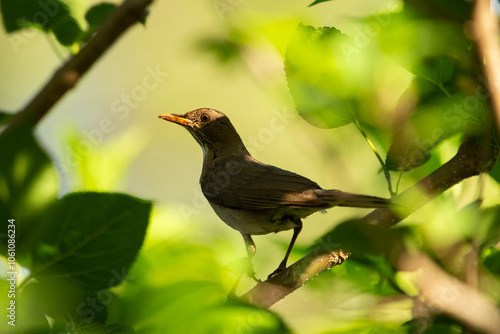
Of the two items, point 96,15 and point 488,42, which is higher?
point 96,15

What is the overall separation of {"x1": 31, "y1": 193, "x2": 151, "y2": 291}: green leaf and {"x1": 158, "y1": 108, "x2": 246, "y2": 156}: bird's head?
4018mm

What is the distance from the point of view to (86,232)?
0.98 m

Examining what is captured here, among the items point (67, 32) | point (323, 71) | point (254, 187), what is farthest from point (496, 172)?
point (254, 187)

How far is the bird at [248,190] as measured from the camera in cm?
299

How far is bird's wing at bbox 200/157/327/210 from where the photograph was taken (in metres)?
3.11

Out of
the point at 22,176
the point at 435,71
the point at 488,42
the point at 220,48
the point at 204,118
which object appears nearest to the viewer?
the point at 22,176

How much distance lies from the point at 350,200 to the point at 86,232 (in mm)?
1384

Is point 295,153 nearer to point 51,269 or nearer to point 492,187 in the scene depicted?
point 492,187

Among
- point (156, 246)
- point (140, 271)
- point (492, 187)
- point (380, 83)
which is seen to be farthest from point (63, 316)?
point (492, 187)

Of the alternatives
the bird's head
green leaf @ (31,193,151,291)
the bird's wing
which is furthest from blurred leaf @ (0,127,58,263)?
the bird's head

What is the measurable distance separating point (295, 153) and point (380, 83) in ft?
22.3

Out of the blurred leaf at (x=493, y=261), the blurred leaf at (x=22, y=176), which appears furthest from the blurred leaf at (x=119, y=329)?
the blurred leaf at (x=493, y=261)

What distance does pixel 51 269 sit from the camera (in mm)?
1001

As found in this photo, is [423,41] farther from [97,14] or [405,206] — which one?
[97,14]
